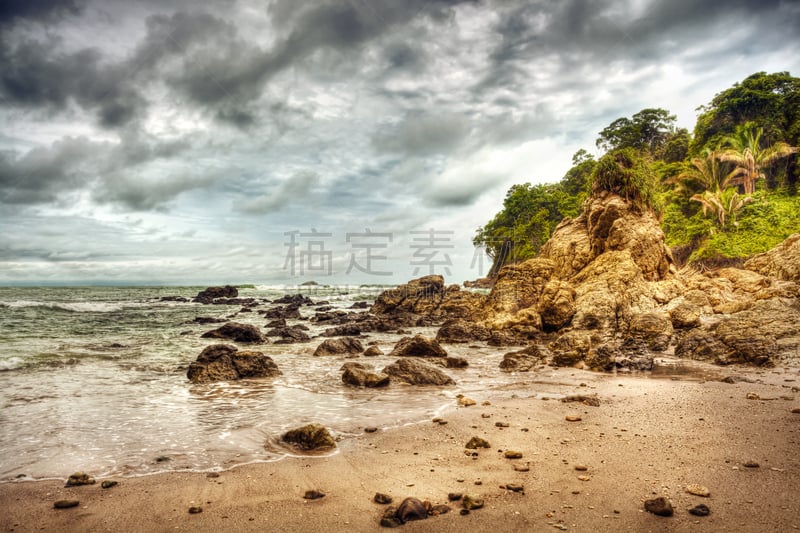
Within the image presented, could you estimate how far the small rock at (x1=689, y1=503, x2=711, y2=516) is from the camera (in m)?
3.08

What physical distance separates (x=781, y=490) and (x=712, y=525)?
1.04 m

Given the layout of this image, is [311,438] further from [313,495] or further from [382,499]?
[382,499]

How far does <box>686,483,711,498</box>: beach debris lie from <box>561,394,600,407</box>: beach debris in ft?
10.6

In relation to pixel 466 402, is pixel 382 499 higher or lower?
higher

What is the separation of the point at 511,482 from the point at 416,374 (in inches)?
214

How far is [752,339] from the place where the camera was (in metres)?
9.91

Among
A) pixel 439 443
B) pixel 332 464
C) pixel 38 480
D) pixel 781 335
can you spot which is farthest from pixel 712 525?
pixel 781 335

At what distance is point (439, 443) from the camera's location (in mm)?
5164

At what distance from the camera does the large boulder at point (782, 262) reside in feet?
58.3

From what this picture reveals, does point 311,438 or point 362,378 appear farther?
point 362,378

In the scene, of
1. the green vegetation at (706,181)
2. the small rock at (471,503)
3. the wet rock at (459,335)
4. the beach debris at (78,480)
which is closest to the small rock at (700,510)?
the small rock at (471,503)

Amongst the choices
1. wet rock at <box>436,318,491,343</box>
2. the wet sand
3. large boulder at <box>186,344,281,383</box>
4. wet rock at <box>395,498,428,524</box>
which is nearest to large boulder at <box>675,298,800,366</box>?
the wet sand

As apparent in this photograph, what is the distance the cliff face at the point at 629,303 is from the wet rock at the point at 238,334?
882cm

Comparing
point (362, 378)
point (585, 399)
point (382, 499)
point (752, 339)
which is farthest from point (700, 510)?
point (752, 339)
